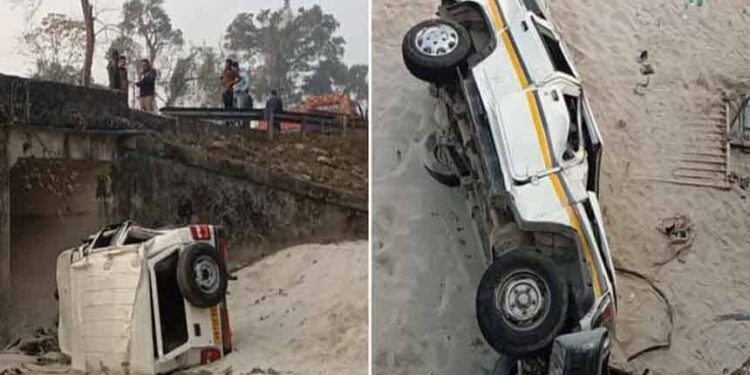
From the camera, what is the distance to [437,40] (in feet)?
15.1

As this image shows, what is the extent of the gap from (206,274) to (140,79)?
108 centimetres

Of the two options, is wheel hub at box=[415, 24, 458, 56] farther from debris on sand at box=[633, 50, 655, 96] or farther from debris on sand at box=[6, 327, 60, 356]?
debris on sand at box=[6, 327, 60, 356]

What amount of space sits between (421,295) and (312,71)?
4.24 ft

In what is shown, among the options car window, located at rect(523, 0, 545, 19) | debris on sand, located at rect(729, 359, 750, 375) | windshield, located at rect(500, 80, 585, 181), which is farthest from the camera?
car window, located at rect(523, 0, 545, 19)

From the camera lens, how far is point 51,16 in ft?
17.5

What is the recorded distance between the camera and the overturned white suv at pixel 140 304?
516 centimetres

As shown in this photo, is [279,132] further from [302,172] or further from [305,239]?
[305,239]

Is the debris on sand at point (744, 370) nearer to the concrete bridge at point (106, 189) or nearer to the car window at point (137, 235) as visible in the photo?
the concrete bridge at point (106, 189)

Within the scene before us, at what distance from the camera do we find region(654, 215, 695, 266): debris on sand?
534 centimetres

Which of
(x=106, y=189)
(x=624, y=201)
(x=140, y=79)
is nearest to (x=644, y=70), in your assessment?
(x=624, y=201)

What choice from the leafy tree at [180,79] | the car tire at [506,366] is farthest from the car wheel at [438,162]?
the leafy tree at [180,79]

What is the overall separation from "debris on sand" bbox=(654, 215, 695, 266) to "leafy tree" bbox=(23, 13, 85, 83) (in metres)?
3.12

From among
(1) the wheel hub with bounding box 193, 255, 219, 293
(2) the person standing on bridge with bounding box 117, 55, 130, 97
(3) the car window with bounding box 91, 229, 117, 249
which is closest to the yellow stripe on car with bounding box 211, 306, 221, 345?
(1) the wheel hub with bounding box 193, 255, 219, 293

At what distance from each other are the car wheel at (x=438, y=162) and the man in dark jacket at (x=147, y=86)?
144 centimetres
